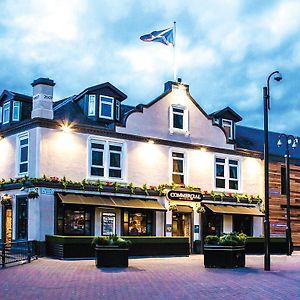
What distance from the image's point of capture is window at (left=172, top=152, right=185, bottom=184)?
31906mm

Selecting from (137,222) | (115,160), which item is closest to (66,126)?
(115,160)

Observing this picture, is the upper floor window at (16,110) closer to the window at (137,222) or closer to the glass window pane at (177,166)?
the window at (137,222)

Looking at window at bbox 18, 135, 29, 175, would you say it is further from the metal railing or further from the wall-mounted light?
the metal railing

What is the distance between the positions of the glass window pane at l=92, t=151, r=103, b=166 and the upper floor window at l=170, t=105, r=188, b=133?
477 centimetres

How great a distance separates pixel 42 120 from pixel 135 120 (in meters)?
5.58

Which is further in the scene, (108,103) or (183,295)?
(108,103)

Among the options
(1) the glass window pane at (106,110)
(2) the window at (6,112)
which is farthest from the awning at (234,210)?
(2) the window at (6,112)

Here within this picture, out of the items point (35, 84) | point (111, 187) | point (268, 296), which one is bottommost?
point (268, 296)

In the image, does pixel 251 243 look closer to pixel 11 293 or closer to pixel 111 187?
pixel 111 187

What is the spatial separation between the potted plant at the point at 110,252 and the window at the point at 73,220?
7.57m

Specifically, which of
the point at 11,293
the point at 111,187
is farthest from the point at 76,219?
the point at 11,293

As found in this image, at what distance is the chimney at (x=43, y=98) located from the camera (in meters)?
27.0

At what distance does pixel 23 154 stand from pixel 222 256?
11982mm

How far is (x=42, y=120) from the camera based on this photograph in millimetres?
26828
